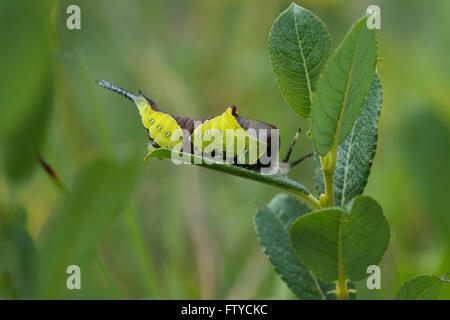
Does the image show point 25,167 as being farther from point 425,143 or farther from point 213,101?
point 213,101

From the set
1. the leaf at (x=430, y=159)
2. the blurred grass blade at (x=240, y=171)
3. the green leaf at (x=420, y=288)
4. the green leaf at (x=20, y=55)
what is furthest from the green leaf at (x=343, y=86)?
the leaf at (x=430, y=159)

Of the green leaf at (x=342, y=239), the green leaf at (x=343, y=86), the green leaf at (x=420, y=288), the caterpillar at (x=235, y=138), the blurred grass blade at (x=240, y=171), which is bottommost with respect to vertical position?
the green leaf at (x=420, y=288)

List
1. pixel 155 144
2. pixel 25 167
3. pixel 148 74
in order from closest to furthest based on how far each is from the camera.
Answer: pixel 25 167 → pixel 155 144 → pixel 148 74

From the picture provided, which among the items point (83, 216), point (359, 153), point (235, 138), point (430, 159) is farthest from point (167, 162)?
point (83, 216)

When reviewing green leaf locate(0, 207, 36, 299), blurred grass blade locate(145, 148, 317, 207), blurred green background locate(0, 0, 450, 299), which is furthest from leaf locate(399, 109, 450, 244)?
green leaf locate(0, 207, 36, 299)

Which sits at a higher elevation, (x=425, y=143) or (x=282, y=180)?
(x=425, y=143)

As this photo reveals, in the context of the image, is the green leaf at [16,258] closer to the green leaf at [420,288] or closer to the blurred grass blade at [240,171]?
the blurred grass blade at [240,171]

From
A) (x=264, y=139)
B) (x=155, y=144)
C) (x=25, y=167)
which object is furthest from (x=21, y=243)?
(x=264, y=139)
